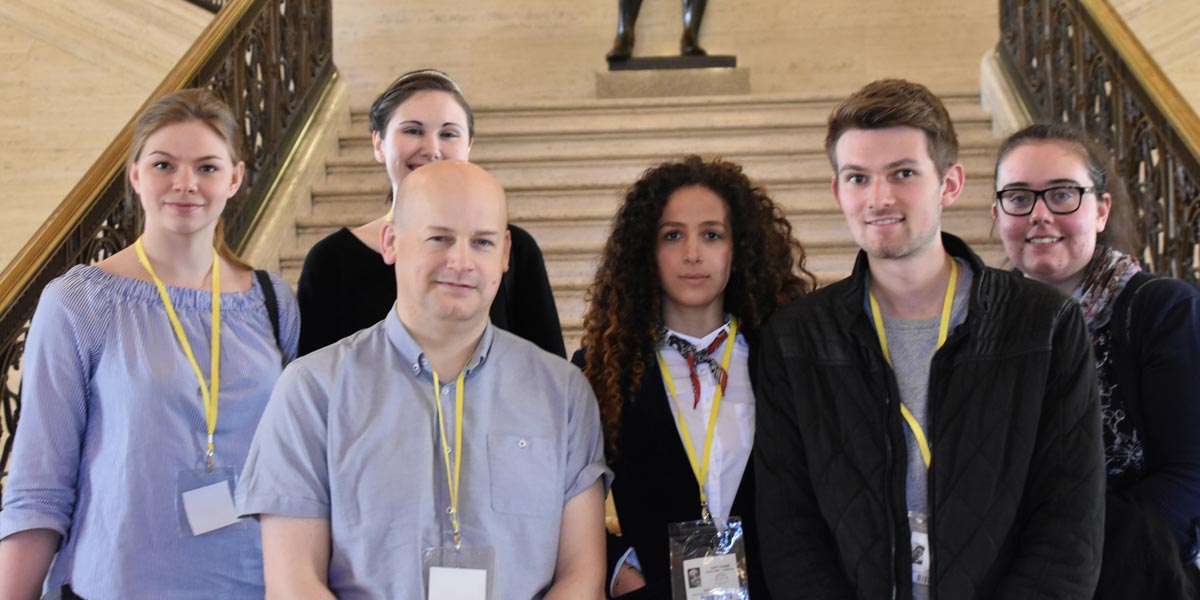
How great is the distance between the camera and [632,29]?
8.33m

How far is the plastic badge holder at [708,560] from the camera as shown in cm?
219

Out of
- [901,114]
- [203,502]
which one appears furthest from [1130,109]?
[203,502]

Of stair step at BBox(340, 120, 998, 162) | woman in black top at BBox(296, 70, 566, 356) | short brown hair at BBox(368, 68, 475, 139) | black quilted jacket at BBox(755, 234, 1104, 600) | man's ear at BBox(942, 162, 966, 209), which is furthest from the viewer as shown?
stair step at BBox(340, 120, 998, 162)

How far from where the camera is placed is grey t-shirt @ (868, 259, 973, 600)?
208cm

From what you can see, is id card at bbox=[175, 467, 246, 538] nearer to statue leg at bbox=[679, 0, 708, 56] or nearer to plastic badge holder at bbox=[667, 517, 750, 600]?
plastic badge holder at bbox=[667, 517, 750, 600]

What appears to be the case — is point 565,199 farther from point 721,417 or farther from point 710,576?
point 710,576

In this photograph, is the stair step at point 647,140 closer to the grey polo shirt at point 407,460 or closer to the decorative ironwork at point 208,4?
the decorative ironwork at point 208,4

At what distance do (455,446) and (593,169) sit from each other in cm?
446

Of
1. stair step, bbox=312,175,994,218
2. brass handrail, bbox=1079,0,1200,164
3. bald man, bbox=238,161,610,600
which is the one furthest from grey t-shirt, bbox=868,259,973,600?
stair step, bbox=312,175,994,218

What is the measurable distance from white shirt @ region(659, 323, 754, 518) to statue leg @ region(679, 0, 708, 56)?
6.08m

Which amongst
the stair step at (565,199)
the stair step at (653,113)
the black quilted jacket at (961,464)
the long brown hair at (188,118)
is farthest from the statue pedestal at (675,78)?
the black quilted jacket at (961,464)

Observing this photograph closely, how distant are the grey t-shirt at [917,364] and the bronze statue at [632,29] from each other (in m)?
6.25

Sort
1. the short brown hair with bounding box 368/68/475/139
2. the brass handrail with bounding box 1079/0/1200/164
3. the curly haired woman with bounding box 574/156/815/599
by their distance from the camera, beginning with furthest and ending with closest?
the brass handrail with bounding box 1079/0/1200/164 → the short brown hair with bounding box 368/68/475/139 → the curly haired woman with bounding box 574/156/815/599

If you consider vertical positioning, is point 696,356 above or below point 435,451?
above
